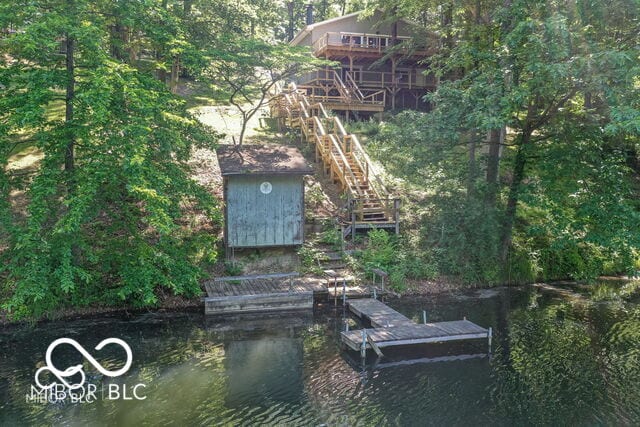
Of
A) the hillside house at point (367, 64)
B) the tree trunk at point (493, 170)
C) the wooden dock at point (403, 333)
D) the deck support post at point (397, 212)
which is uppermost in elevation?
the hillside house at point (367, 64)

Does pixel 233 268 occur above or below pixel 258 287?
above

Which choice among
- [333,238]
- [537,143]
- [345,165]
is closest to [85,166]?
[333,238]

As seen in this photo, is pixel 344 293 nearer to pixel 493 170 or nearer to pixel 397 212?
pixel 397 212

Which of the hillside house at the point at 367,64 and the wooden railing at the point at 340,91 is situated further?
the hillside house at the point at 367,64

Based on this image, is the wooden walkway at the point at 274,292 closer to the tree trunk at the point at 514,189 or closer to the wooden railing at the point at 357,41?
the tree trunk at the point at 514,189

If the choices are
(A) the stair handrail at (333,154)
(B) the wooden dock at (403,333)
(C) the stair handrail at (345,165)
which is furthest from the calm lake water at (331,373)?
(A) the stair handrail at (333,154)

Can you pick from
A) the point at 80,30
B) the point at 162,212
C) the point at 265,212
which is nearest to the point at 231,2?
the point at 265,212

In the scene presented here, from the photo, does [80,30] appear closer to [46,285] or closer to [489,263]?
[46,285]
